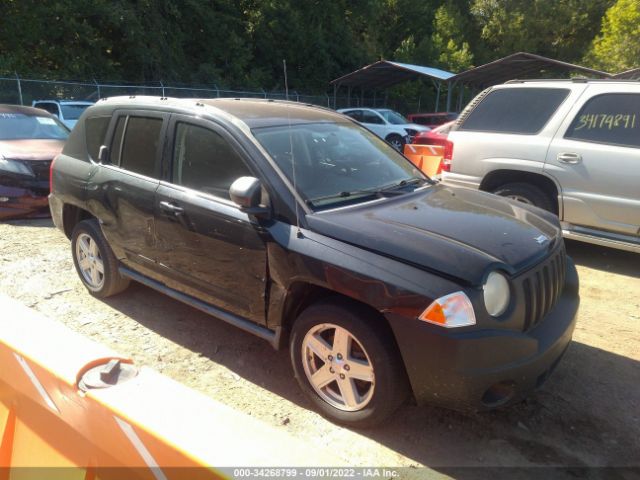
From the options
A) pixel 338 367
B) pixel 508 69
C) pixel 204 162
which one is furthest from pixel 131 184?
pixel 508 69

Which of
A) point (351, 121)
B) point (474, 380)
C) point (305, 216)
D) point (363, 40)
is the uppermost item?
point (363, 40)

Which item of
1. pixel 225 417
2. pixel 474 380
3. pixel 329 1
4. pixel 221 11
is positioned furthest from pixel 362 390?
pixel 329 1

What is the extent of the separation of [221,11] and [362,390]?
28299 mm

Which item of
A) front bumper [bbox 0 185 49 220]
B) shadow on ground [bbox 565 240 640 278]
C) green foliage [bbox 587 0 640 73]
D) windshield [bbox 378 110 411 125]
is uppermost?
green foliage [bbox 587 0 640 73]

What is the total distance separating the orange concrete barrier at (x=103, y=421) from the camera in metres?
1.39

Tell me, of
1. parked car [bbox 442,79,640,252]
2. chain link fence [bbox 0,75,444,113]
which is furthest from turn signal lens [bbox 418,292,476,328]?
chain link fence [bbox 0,75,444,113]

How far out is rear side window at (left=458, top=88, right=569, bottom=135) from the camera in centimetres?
571

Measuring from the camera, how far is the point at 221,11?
2730cm

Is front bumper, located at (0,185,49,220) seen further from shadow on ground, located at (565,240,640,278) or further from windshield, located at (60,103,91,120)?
windshield, located at (60,103,91,120)

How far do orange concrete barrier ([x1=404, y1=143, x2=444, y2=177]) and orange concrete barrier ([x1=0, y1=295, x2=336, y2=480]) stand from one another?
6.19m

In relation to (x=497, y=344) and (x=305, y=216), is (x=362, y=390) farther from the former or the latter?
(x=305, y=216)

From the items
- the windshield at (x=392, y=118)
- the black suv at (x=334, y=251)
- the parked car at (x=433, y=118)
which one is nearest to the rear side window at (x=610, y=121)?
the black suv at (x=334, y=251)

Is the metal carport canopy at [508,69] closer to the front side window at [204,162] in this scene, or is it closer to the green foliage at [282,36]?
the green foliage at [282,36]

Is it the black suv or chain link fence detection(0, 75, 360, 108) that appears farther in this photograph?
chain link fence detection(0, 75, 360, 108)
